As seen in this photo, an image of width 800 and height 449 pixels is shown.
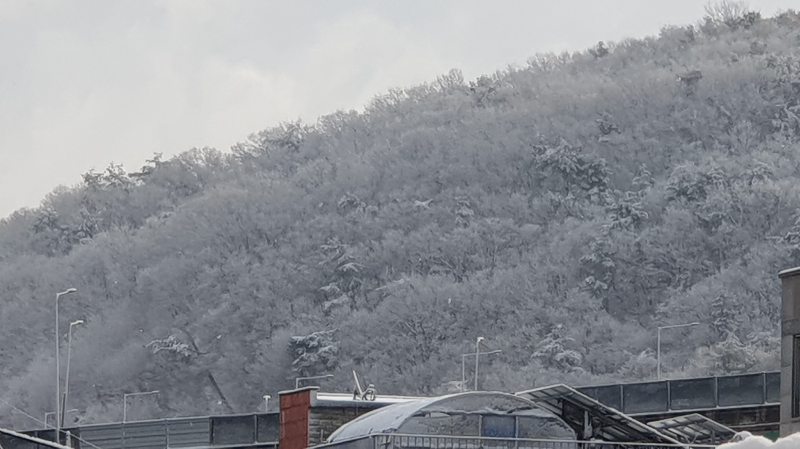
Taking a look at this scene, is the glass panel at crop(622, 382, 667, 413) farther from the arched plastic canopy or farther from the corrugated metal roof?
the arched plastic canopy

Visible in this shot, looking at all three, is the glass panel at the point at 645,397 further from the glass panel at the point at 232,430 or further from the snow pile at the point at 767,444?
the snow pile at the point at 767,444

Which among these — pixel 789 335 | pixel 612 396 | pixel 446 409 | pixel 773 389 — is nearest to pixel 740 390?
pixel 773 389

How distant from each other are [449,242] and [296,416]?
377 feet

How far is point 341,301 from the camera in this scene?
441 ft

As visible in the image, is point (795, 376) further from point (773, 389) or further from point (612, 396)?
point (612, 396)

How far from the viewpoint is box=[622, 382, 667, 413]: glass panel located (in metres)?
37.6

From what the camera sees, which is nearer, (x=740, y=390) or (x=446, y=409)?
(x=446, y=409)

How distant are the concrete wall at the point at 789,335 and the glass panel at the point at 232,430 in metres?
18.7

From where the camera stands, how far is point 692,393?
3756 centimetres

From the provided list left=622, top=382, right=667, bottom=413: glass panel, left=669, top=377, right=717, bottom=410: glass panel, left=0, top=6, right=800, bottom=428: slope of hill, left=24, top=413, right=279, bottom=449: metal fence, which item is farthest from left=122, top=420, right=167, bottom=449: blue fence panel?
left=0, top=6, right=800, bottom=428: slope of hill

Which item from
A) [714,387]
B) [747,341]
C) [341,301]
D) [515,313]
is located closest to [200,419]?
[714,387]

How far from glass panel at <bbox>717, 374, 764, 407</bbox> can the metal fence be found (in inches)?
371

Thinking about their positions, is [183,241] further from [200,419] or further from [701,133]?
[200,419]

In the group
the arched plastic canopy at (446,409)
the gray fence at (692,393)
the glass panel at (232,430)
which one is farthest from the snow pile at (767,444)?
the glass panel at (232,430)
